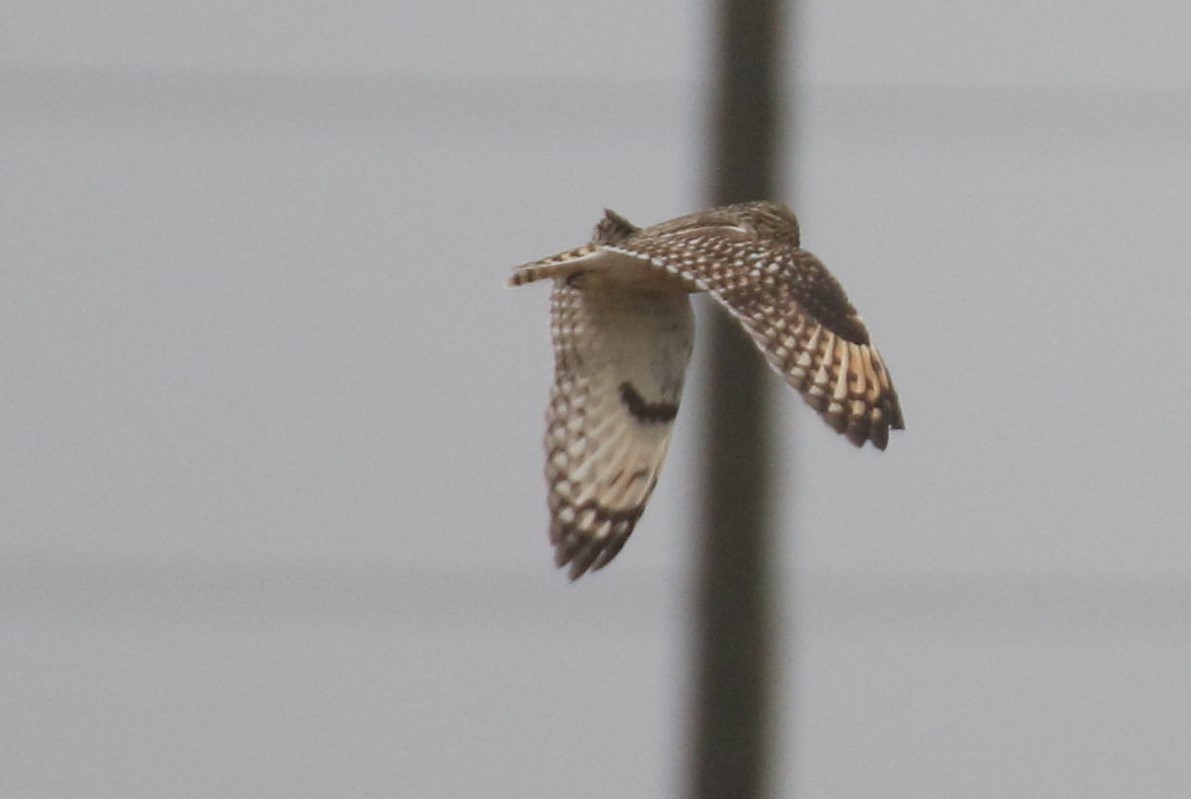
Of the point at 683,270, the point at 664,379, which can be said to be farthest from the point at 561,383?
the point at 683,270

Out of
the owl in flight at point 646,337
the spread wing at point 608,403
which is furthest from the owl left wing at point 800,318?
the spread wing at point 608,403

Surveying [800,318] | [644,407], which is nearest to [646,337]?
[644,407]

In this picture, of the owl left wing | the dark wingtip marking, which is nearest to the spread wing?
the dark wingtip marking

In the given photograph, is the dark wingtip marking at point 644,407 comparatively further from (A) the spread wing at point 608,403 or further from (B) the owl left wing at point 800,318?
(B) the owl left wing at point 800,318

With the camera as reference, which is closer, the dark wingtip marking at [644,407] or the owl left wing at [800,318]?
the owl left wing at [800,318]

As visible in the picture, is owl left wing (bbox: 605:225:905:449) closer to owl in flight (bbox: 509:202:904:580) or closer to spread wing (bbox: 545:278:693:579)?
owl in flight (bbox: 509:202:904:580)

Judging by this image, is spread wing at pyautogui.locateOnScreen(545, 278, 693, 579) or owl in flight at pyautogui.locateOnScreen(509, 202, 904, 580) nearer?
owl in flight at pyautogui.locateOnScreen(509, 202, 904, 580)
